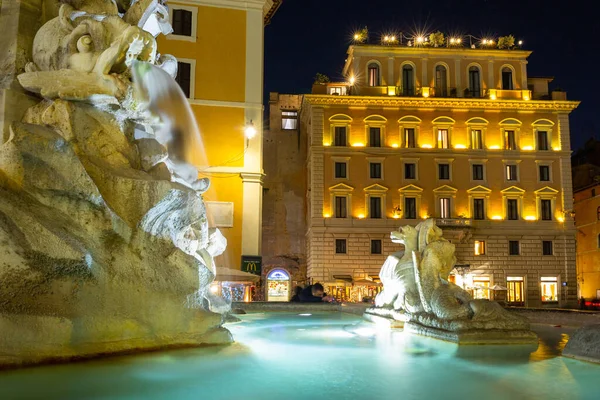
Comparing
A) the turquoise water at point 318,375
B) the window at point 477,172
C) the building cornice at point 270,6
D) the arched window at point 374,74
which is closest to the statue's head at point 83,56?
the turquoise water at point 318,375

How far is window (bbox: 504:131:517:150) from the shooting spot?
121 feet

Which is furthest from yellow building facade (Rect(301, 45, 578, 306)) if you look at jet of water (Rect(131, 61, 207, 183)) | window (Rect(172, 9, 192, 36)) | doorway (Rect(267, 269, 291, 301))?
jet of water (Rect(131, 61, 207, 183))

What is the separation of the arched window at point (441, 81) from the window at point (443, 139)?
2389 millimetres

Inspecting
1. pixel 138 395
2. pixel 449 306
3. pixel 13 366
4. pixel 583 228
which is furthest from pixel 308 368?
pixel 583 228

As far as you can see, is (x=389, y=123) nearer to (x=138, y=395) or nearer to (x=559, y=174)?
(x=559, y=174)

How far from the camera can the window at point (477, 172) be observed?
1441 inches

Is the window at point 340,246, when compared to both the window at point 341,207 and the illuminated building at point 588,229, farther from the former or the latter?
the illuminated building at point 588,229

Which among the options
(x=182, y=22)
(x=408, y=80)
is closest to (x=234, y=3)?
(x=182, y=22)

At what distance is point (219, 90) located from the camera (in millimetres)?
22969

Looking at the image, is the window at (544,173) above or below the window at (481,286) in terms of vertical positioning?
above

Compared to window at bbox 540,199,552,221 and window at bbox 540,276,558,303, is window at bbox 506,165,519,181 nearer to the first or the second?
window at bbox 540,199,552,221

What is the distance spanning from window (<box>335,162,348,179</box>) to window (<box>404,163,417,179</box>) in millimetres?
3708

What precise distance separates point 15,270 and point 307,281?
3220 centimetres

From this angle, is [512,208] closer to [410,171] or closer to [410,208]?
[410,208]
